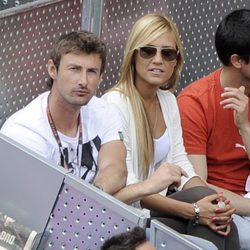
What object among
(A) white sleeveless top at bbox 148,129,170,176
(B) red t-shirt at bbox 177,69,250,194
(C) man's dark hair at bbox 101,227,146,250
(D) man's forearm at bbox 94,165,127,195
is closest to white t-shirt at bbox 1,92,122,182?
(D) man's forearm at bbox 94,165,127,195

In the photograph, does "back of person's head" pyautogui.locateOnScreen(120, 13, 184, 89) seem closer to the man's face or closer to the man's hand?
the man's hand

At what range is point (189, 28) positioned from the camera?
17.7 ft

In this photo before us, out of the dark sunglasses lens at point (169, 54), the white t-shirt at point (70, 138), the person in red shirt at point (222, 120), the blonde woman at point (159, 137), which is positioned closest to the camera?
the white t-shirt at point (70, 138)

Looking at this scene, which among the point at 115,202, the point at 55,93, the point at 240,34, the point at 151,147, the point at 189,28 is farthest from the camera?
the point at 189,28

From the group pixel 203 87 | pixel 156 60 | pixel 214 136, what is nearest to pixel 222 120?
pixel 214 136

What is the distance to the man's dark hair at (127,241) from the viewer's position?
2574 mm

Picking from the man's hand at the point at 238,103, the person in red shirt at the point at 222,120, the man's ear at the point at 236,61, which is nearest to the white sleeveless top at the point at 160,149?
the person in red shirt at the point at 222,120

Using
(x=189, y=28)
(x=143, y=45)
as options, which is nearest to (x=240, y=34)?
(x=143, y=45)

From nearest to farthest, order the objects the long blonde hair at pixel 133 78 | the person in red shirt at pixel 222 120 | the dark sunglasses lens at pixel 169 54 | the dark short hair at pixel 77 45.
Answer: the dark short hair at pixel 77 45
the long blonde hair at pixel 133 78
the dark sunglasses lens at pixel 169 54
the person in red shirt at pixel 222 120

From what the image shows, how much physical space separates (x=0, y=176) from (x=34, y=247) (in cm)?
33

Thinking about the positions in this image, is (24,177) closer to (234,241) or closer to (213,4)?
(234,241)

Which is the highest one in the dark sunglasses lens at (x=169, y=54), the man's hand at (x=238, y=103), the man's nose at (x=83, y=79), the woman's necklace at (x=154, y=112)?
the dark sunglasses lens at (x=169, y=54)

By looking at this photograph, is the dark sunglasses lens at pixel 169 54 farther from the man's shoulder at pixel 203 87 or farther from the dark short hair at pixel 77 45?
the dark short hair at pixel 77 45

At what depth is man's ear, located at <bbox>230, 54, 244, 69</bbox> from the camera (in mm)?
→ 4286
